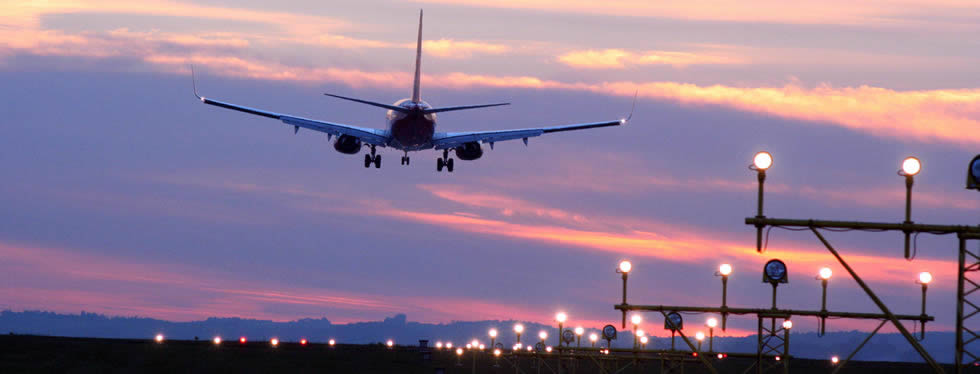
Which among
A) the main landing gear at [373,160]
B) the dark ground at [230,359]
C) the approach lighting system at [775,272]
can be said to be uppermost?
the main landing gear at [373,160]

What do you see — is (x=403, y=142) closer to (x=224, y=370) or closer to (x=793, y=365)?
(x=224, y=370)

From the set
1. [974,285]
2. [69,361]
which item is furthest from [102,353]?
[974,285]

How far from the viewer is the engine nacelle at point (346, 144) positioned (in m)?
125

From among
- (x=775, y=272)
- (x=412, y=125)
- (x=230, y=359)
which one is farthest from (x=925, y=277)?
(x=230, y=359)

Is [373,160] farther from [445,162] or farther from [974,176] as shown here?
[974,176]

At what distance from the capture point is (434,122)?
4884 inches

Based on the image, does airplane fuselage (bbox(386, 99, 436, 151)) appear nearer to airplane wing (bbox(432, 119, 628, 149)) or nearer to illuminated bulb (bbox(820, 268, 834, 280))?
airplane wing (bbox(432, 119, 628, 149))

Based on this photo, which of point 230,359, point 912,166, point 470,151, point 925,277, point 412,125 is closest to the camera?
point 912,166

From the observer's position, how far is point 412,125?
12175 cm

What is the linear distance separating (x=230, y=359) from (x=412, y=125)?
112ft

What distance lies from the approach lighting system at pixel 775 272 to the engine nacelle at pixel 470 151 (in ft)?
250

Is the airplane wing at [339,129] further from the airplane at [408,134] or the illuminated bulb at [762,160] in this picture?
the illuminated bulb at [762,160]

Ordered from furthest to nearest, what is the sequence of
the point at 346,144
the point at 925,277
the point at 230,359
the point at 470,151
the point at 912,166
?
the point at 230,359
the point at 470,151
the point at 346,144
the point at 925,277
the point at 912,166

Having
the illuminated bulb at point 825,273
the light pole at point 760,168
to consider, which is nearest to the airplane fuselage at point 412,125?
the illuminated bulb at point 825,273
